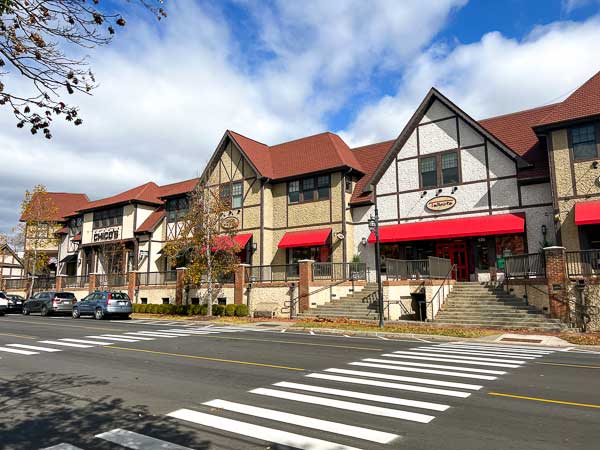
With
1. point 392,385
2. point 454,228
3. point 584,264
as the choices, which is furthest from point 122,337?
point 584,264

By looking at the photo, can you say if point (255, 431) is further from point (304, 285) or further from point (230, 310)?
point (230, 310)

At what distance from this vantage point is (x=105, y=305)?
92.2 ft

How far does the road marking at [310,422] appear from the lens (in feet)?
19.6

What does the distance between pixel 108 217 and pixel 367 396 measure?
41.8 m

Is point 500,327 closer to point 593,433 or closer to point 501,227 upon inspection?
point 501,227

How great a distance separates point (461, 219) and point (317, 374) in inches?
741

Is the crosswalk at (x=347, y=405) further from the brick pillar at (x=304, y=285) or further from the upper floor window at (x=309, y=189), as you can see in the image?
the upper floor window at (x=309, y=189)

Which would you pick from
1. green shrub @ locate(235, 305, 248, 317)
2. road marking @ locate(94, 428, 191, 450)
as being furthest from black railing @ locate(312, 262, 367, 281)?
road marking @ locate(94, 428, 191, 450)

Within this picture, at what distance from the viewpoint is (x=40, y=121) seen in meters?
6.05

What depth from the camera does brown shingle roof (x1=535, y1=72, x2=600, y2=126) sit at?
22344 mm

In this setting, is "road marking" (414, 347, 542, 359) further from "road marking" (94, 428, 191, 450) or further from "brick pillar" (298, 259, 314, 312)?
"brick pillar" (298, 259, 314, 312)

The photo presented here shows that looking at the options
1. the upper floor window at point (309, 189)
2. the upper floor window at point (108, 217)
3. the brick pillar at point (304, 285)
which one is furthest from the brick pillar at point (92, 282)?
the brick pillar at point (304, 285)

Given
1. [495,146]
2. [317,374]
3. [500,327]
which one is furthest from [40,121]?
[495,146]

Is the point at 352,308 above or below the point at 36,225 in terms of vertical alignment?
below
